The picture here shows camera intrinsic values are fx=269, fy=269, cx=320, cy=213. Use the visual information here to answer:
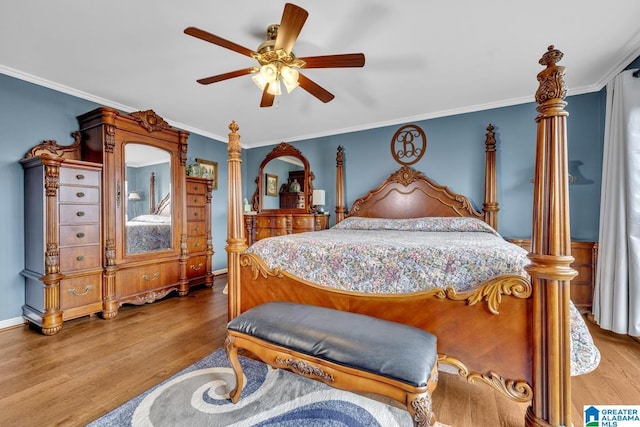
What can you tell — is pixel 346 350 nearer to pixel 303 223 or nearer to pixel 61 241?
pixel 61 241

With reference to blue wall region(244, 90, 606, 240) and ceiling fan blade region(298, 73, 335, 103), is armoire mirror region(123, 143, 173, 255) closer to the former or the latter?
ceiling fan blade region(298, 73, 335, 103)

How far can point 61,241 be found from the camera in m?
2.60

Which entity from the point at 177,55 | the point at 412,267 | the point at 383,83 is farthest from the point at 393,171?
the point at 177,55

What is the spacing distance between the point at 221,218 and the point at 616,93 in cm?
531

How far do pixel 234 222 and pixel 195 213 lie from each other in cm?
204

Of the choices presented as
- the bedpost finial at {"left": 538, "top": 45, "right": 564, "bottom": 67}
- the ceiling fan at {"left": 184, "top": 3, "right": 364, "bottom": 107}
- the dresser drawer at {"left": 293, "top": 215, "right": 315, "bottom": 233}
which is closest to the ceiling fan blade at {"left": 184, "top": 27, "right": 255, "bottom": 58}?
the ceiling fan at {"left": 184, "top": 3, "right": 364, "bottom": 107}

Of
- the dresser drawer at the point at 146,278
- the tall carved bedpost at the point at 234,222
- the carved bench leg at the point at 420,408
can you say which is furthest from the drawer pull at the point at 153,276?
the carved bench leg at the point at 420,408

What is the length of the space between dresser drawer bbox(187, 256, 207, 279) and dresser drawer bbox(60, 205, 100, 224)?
1.25 meters

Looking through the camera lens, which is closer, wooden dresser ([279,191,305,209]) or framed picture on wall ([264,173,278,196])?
wooden dresser ([279,191,305,209])

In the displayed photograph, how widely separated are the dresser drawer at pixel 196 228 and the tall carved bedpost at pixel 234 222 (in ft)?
6.27

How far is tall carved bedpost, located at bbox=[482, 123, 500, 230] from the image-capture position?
133 inches

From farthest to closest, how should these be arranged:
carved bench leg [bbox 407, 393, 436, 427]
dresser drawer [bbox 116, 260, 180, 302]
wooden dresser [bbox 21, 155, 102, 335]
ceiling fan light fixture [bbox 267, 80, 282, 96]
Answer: dresser drawer [bbox 116, 260, 180, 302] < wooden dresser [bbox 21, 155, 102, 335] < ceiling fan light fixture [bbox 267, 80, 282, 96] < carved bench leg [bbox 407, 393, 436, 427]

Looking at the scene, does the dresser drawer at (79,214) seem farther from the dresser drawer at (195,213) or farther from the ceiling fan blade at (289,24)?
the ceiling fan blade at (289,24)

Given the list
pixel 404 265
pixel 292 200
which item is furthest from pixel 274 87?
pixel 292 200
